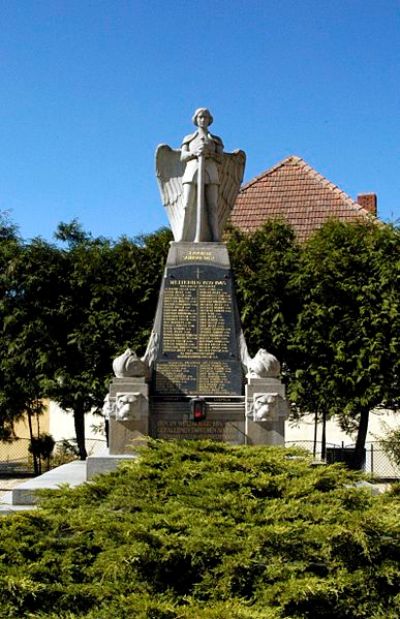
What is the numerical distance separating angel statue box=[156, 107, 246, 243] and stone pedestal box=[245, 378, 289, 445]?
255cm

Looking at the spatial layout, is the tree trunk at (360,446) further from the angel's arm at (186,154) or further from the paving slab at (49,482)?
the angel's arm at (186,154)

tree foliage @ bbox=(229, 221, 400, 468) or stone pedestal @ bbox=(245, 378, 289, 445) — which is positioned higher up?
tree foliage @ bbox=(229, 221, 400, 468)

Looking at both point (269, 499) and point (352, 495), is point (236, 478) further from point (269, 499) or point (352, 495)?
point (352, 495)

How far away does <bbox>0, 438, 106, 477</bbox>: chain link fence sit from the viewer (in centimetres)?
2011

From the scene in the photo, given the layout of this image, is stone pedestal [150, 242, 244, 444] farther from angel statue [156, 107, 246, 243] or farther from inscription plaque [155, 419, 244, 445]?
angel statue [156, 107, 246, 243]

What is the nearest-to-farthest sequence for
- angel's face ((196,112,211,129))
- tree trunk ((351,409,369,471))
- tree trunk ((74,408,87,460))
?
angel's face ((196,112,211,129))
tree trunk ((351,409,369,471))
tree trunk ((74,408,87,460))

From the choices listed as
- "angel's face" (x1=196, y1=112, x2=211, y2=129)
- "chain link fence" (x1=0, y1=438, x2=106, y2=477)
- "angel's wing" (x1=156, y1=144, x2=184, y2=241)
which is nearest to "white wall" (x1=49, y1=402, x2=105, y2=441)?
"chain link fence" (x1=0, y1=438, x2=106, y2=477)

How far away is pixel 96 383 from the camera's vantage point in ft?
52.5

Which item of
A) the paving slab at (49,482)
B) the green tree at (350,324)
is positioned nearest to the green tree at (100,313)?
the green tree at (350,324)

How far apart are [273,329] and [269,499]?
1089cm

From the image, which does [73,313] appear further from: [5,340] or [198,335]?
[198,335]

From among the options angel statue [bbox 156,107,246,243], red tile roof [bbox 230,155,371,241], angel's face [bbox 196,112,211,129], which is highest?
red tile roof [bbox 230,155,371,241]

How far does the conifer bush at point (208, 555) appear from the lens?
4.11 meters

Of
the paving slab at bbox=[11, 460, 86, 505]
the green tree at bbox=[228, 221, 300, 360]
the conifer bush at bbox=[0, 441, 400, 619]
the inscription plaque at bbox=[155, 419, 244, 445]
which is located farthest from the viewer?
the green tree at bbox=[228, 221, 300, 360]
